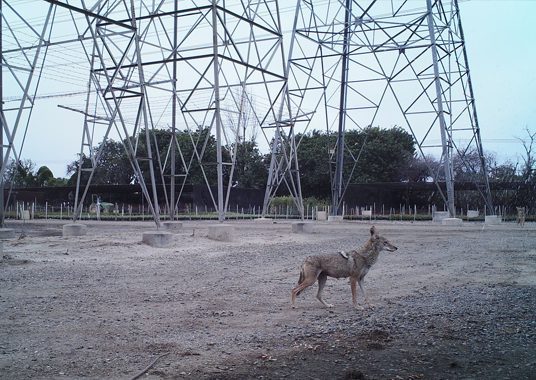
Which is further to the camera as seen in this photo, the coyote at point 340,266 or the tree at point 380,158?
the tree at point 380,158

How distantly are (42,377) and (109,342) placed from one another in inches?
56.7

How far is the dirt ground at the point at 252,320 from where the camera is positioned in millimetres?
6832

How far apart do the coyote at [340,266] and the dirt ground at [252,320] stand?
1.33 ft

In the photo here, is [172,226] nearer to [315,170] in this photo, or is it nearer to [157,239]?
[157,239]

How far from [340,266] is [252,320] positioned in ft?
5.72

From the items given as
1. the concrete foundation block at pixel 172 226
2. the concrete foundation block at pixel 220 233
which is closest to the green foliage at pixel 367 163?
the concrete foundation block at pixel 172 226

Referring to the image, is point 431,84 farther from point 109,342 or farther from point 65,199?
point 65,199

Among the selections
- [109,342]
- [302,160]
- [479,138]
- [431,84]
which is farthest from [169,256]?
[302,160]

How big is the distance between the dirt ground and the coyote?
40cm

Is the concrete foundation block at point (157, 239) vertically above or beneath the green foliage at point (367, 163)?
beneath

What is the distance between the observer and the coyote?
9.84 m

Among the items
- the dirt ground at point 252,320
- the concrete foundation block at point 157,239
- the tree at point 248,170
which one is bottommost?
the dirt ground at point 252,320

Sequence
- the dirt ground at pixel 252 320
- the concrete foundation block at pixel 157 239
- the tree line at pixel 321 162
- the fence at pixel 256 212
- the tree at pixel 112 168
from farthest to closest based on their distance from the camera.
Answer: the tree at pixel 112 168, the tree line at pixel 321 162, the fence at pixel 256 212, the concrete foundation block at pixel 157 239, the dirt ground at pixel 252 320

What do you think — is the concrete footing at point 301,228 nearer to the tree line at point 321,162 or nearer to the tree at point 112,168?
the tree line at point 321,162
